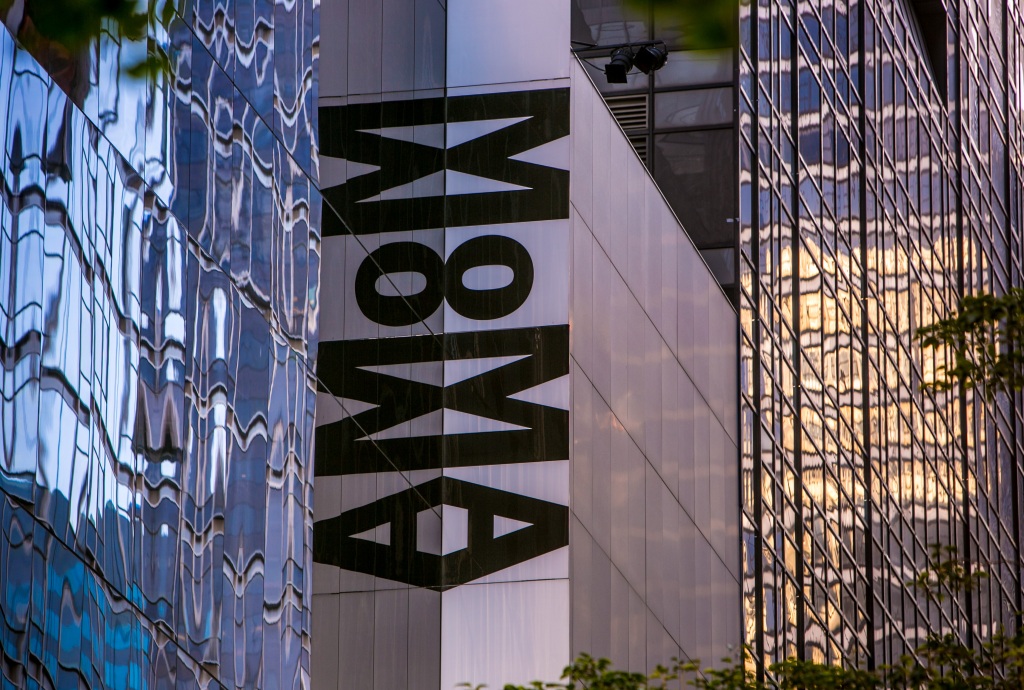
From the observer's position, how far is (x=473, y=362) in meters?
22.4

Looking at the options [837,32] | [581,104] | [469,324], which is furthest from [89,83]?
[837,32]

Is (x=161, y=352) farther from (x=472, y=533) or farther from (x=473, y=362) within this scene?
(x=473, y=362)

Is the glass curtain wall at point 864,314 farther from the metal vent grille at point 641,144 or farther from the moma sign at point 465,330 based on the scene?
the moma sign at point 465,330

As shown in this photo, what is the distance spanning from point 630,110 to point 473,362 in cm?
1165

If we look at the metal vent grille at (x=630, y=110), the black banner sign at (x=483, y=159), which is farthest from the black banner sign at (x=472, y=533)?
the metal vent grille at (x=630, y=110)

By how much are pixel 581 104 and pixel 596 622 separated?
24.0ft

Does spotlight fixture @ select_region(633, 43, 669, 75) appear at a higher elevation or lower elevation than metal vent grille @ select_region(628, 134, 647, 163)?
lower

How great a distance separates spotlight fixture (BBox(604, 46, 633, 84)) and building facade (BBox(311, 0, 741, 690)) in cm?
102

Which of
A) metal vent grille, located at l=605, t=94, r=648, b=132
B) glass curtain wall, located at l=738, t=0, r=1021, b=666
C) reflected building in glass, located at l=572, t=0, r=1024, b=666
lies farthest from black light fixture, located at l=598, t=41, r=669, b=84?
metal vent grille, located at l=605, t=94, r=648, b=132

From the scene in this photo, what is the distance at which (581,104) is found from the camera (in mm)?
23562

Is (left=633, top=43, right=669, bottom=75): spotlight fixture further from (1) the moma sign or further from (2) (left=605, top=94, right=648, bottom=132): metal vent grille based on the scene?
(2) (left=605, top=94, right=648, bottom=132): metal vent grille

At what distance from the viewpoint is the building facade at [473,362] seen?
1909 centimetres

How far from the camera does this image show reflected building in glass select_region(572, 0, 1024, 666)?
32312mm

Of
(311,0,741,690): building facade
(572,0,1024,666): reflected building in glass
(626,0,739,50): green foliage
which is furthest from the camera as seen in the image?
(572,0,1024,666): reflected building in glass
